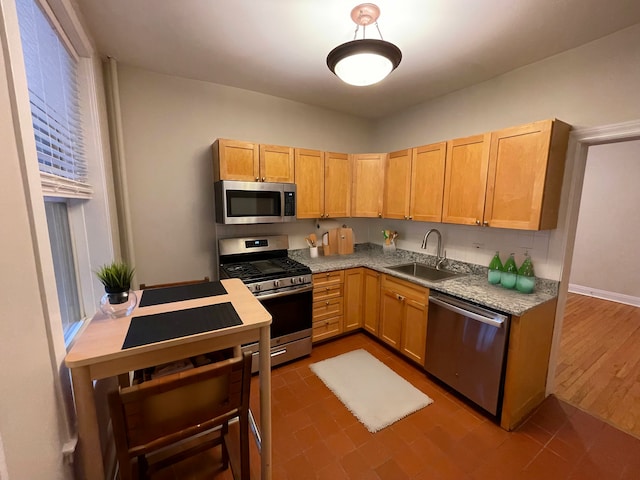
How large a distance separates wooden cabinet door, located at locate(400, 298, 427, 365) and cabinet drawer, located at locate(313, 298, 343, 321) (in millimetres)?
713

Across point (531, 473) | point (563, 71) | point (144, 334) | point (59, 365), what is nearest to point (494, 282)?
point (531, 473)

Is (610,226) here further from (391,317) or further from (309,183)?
(309,183)

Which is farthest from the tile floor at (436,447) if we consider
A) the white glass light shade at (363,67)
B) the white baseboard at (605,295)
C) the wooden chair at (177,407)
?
the white baseboard at (605,295)

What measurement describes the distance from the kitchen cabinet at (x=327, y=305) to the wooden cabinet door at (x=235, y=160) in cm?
121

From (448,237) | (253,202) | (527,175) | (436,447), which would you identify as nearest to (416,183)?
(448,237)

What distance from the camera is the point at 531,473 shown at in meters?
1.55

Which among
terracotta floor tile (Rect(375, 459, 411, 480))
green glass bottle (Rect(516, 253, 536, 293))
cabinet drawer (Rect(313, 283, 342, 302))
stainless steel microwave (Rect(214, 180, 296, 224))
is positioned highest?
stainless steel microwave (Rect(214, 180, 296, 224))

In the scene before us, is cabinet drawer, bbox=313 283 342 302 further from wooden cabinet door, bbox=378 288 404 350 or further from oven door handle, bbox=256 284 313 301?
wooden cabinet door, bbox=378 288 404 350

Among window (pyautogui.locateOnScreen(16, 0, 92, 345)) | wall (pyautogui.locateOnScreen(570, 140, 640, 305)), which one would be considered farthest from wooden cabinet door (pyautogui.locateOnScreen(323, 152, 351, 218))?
wall (pyautogui.locateOnScreen(570, 140, 640, 305))

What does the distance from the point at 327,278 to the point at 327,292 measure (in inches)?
6.1

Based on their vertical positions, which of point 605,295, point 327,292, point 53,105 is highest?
point 53,105

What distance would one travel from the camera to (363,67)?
1.49m

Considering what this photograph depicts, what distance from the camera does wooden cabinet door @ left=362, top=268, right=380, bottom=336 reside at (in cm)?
289

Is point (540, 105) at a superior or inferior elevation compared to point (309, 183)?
superior
